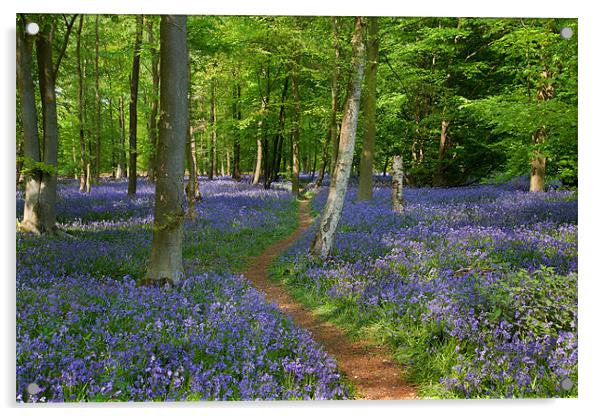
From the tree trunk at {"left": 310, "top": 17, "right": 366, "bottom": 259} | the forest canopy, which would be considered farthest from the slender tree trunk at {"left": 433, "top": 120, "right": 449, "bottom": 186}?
the tree trunk at {"left": 310, "top": 17, "right": 366, "bottom": 259}

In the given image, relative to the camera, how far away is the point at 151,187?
12.0 m

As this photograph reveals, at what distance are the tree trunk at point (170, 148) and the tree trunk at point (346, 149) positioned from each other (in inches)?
111

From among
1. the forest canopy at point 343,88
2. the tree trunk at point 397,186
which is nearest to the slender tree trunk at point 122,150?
the forest canopy at point 343,88

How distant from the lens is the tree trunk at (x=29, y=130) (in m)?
7.04

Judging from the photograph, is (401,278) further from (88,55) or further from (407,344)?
(88,55)

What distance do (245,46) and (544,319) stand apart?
25.2 feet

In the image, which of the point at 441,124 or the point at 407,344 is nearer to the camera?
the point at 407,344

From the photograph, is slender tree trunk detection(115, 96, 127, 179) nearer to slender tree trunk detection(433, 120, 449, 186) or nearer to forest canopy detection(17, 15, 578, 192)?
forest canopy detection(17, 15, 578, 192)

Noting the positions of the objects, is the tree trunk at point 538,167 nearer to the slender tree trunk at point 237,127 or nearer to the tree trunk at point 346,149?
the tree trunk at point 346,149

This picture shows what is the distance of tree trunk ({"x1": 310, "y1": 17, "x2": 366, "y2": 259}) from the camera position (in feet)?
23.0

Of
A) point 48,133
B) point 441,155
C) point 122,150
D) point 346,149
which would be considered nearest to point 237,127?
point 122,150

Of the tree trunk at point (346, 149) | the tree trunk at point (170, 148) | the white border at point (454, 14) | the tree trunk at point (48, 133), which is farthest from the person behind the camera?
the tree trunk at point (48, 133)
